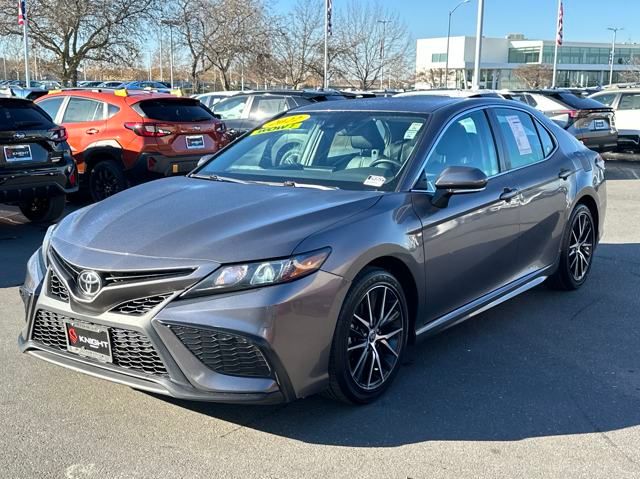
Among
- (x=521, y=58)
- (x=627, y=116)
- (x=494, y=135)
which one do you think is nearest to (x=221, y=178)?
(x=494, y=135)

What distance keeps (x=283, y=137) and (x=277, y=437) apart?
2.21 m

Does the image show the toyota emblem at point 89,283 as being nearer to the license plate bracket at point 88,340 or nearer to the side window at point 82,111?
the license plate bracket at point 88,340

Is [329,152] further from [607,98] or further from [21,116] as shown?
[607,98]

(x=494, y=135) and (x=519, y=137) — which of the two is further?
(x=519, y=137)

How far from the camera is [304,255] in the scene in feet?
10.7

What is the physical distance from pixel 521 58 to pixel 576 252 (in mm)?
106070

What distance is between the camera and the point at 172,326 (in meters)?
3.09

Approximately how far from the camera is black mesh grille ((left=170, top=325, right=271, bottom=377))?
10.2 feet

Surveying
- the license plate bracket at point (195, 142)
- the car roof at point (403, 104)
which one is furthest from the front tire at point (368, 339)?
the license plate bracket at point (195, 142)

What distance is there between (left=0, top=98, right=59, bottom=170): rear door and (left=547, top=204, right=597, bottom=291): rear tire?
18.8 feet

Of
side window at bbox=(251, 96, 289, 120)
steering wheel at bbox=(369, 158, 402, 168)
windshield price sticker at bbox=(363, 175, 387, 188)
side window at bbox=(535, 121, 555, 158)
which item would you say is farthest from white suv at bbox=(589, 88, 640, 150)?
windshield price sticker at bbox=(363, 175, 387, 188)

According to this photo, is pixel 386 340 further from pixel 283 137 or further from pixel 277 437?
pixel 283 137

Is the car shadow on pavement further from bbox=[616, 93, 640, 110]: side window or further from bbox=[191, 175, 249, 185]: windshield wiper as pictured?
bbox=[616, 93, 640, 110]: side window

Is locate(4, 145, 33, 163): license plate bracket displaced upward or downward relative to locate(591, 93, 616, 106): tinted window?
downward
